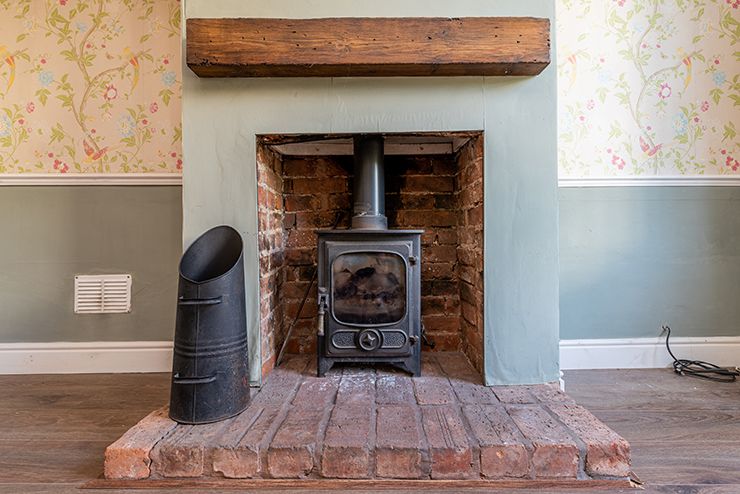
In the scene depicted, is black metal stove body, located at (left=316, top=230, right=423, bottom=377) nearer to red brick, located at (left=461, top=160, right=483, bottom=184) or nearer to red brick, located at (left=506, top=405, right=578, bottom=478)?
red brick, located at (left=461, top=160, right=483, bottom=184)

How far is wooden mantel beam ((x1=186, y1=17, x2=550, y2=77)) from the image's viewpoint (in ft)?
4.57

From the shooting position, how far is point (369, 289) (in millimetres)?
1601

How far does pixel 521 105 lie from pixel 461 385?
3.74 feet

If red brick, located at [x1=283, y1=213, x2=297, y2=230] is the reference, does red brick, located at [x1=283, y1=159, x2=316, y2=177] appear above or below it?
above

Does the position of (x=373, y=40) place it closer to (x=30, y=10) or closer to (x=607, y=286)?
(x=607, y=286)

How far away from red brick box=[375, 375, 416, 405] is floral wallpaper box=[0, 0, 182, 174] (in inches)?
64.1

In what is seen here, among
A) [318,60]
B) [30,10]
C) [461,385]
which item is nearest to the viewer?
[318,60]

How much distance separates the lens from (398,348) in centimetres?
159

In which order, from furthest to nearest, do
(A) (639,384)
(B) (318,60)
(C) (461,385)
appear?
(A) (639,384), (C) (461,385), (B) (318,60)

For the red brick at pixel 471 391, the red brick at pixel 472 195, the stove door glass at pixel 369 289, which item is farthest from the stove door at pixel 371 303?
the red brick at pixel 472 195

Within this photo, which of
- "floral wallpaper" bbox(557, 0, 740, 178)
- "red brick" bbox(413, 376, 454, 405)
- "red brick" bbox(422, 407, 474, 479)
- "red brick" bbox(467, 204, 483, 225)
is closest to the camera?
"red brick" bbox(422, 407, 474, 479)

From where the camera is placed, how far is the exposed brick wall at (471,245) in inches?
61.8

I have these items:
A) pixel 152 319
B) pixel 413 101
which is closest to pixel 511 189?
pixel 413 101

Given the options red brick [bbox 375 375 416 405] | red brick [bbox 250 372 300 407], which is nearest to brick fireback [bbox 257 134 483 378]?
red brick [bbox 250 372 300 407]
